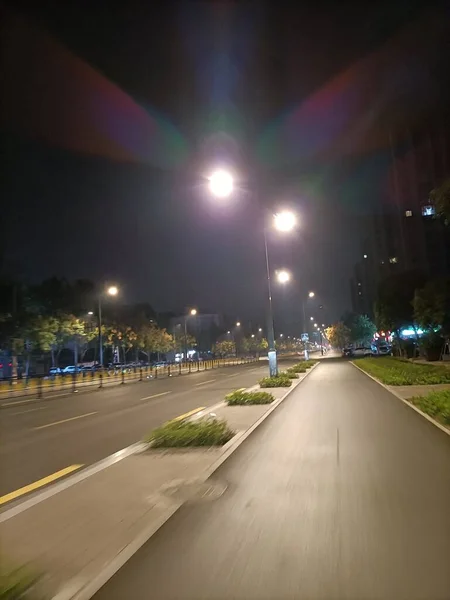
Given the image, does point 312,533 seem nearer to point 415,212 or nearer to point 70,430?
point 70,430

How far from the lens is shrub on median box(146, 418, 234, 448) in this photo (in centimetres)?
984

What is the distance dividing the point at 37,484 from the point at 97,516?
8.37 feet

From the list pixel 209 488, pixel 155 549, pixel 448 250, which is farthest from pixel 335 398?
pixel 448 250

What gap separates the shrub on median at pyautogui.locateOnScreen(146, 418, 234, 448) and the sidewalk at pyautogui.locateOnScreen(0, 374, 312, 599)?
2.34 ft

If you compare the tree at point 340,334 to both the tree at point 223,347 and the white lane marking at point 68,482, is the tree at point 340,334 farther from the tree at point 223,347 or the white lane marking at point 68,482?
the white lane marking at point 68,482

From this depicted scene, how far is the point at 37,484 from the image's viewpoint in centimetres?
793

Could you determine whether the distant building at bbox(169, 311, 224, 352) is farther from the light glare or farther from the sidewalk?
the sidewalk

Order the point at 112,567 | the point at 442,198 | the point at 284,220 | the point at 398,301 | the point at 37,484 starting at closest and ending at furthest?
the point at 112,567, the point at 37,484, the point at 442,198, the point at 284,220, the point at 398,301

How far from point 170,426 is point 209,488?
3895 millimetres

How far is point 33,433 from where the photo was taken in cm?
1388

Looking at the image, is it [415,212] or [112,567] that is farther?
[415,212]

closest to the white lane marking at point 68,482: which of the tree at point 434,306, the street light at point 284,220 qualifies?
the street light at point 284,220

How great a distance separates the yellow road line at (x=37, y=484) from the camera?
7198mm

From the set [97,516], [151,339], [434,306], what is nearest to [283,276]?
[434,306]
